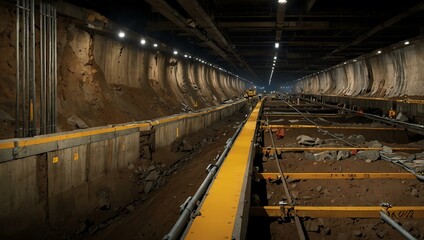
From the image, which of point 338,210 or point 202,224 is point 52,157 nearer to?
point 202,224

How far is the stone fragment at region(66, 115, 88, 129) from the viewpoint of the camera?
30.7ft

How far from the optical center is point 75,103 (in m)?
10.3

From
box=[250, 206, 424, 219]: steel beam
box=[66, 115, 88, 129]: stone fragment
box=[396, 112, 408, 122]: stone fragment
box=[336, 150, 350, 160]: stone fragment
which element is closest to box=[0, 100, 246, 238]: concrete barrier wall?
box=[66, 115, 88, 129]: stone fragment

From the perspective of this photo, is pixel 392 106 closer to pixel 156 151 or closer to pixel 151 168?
pixel 156 151

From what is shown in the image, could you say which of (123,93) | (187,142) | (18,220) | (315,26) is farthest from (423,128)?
(18,220)

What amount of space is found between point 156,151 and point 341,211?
7.40 m

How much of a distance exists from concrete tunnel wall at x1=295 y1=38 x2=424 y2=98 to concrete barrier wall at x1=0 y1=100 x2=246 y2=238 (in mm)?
16026

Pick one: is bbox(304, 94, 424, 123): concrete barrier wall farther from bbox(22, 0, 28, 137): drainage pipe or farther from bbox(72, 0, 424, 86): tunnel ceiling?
bbox(22, 0, 28, 137): drainage pipe

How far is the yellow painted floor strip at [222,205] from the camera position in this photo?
10.9 ft

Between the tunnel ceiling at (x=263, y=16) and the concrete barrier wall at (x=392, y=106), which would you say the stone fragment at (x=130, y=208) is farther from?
the concrete barrier wall at (x=392, y=106)

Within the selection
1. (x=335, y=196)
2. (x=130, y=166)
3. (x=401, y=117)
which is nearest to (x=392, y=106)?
(x=401, y=117)

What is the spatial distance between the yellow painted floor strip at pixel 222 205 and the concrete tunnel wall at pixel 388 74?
614 inches

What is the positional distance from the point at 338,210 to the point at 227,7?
11.6 metres

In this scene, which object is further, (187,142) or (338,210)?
(187,142)
